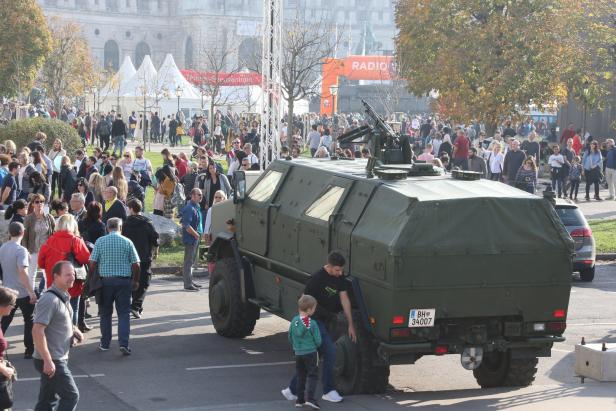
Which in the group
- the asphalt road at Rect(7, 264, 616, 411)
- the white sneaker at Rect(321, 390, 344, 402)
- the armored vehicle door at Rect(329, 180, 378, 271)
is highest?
the armored vehicle door at Rect(329, 180, 378, 271)


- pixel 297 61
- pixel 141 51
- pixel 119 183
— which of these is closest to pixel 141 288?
pixel 119 183

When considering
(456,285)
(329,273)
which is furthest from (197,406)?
(456,285)

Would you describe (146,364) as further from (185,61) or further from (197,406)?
(185,61)

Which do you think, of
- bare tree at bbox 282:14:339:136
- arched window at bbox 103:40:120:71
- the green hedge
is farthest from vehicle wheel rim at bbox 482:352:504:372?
arched window at bbox 103:40:120:71

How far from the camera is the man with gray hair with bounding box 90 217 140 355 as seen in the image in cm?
1430

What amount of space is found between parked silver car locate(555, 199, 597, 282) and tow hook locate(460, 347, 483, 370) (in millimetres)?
9196

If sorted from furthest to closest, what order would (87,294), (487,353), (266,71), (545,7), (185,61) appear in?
1. (185,61)
2. (545,7)
3. (266,71)
4. (87,294)
5. (487,353)

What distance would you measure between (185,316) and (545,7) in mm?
25888

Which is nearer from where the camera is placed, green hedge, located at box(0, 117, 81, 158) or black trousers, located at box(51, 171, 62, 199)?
black trousers, located at box(51, 171, 62, 199)

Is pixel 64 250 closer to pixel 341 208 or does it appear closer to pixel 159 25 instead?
pixel 341 208

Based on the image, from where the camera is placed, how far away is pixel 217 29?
134 metres

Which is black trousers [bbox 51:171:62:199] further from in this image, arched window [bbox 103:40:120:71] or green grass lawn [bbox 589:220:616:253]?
arched window [bbox 103:40:120:71]

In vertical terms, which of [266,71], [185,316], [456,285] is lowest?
[185,316]

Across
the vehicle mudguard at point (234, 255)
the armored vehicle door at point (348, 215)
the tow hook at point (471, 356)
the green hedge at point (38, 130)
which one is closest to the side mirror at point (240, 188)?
the vehicle mudguard at point (234, 255)
